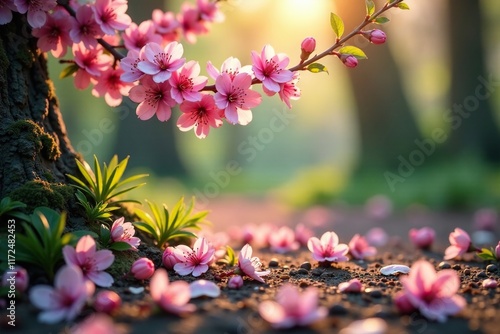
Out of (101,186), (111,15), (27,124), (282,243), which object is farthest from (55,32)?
(282,243)

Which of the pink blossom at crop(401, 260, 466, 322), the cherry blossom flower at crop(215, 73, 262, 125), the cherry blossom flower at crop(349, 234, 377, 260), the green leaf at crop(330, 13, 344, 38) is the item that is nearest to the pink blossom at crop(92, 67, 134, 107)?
the cherry blossom flower at crop(215, 73, 262, 125)

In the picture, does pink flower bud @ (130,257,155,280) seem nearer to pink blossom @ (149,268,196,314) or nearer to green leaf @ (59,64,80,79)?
pink blossom @ (149,268,196,314)

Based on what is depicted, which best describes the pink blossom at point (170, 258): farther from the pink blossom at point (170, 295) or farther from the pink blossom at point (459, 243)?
the pink blossom at point (459, 243)

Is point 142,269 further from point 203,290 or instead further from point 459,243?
point 459,243

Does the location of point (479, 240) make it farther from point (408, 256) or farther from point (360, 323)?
point (360, 323)

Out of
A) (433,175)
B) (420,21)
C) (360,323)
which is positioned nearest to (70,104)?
(420,21)

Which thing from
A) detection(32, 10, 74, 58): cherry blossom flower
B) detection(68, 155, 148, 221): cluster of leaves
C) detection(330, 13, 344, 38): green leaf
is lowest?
detection(68, 155, 148, 221): cluster of leaves

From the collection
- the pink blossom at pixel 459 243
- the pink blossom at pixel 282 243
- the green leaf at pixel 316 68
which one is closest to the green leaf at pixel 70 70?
the green leaf at pixel 316 68
